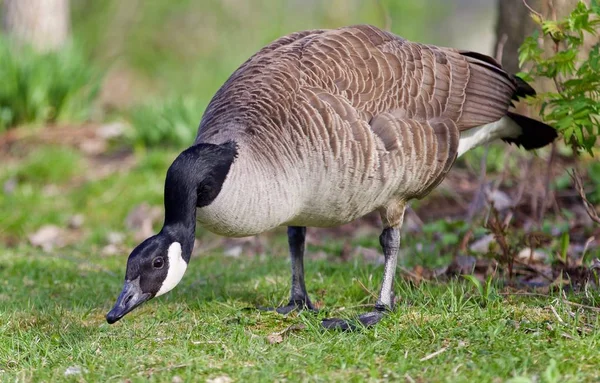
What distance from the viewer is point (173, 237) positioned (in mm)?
4371

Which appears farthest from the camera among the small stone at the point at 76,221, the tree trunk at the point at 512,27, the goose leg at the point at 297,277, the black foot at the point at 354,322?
the small stone at the point at 76,221

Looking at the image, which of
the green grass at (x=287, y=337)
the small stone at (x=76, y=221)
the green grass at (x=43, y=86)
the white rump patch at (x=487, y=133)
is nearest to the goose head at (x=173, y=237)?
the green grass at (x=287, y=337)

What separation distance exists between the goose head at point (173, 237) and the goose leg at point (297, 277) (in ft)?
3.41

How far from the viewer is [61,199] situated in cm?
937

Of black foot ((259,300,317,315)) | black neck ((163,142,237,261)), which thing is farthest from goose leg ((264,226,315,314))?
black neck ((163,142,237,261))

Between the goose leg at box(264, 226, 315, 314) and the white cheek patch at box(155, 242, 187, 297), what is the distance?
958 millimetres

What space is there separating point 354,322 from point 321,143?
109cm

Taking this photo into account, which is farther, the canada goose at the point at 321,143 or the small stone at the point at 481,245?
the small stone at the point at 481,245

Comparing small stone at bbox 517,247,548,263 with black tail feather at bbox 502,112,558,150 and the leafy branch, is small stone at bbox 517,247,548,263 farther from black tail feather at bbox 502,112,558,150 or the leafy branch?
the leafy branch

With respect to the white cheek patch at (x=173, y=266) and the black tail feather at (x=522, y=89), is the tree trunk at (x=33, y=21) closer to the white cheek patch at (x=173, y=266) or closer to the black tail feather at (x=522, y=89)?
the black tail feather at (x=522, y=89)

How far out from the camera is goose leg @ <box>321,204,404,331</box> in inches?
186

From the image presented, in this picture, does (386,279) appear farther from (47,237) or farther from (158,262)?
(47,237)

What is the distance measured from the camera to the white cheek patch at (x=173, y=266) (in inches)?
172

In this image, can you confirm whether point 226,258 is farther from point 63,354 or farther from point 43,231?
point 63,354
